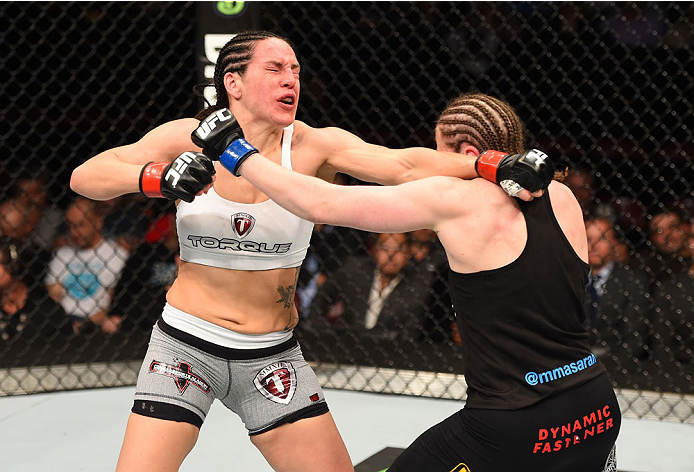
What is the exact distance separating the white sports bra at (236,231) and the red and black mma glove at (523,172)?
566 millimetres

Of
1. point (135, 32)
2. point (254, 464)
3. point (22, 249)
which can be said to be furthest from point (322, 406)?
point (135, 32)

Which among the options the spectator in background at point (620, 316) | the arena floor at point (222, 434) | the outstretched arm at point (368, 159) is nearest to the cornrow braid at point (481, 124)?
the outstretched arm at point (368, 159)

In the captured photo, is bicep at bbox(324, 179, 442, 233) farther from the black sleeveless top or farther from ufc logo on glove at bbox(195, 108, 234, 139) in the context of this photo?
ufc logo on glove at bbox(195, 108, 234, 139)

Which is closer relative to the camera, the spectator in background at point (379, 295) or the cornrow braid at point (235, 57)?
the cornrow braid at point (235, 57)

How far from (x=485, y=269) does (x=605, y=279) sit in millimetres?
2617

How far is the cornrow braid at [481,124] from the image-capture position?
154cm

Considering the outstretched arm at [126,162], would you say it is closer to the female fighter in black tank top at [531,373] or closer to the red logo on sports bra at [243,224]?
the red logo on sports bra at [243,224]

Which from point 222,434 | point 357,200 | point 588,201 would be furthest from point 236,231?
point 588,201

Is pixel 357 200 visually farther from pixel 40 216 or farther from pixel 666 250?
pixel 40 216

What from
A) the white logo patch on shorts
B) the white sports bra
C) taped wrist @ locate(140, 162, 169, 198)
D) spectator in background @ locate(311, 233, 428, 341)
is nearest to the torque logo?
the white logo patch on shorts

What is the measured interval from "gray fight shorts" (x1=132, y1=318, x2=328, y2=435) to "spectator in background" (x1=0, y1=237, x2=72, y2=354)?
219 cm

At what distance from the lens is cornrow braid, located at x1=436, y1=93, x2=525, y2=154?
154cm

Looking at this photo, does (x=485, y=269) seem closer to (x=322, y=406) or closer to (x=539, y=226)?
(x=539, y=226)

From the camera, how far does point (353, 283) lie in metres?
3.97
